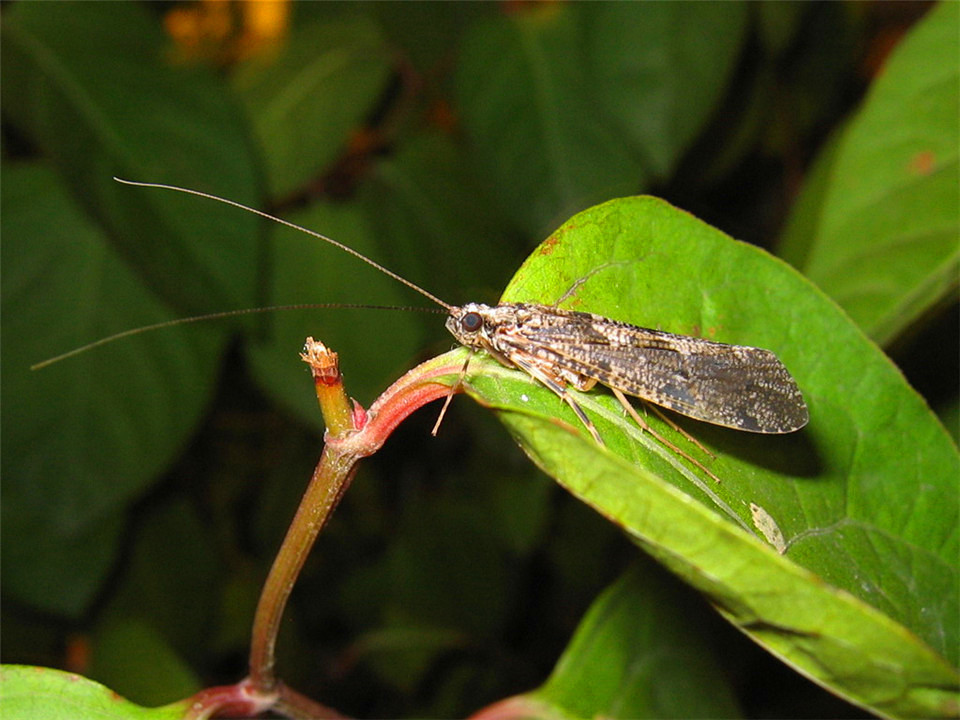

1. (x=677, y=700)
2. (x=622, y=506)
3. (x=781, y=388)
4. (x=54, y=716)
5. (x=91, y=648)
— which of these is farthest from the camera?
(x=91, y=648)

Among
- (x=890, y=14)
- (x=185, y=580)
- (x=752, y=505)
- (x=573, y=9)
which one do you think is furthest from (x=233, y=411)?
(x=890, y=14)

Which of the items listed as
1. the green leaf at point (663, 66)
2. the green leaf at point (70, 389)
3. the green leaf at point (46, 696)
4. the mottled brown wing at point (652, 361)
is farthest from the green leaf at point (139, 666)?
the green leaf at point (663, 66)

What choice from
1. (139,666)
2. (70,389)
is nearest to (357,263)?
(70,389)

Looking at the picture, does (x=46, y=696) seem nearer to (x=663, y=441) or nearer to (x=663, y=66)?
(x=663, y=441)

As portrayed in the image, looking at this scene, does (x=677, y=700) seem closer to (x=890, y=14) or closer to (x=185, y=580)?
(x=185, y=580)

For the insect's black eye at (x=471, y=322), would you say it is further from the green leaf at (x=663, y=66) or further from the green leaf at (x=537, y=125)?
the green leaf at (x=663, y=66)

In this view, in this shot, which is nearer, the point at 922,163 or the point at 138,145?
the point at 922,163
